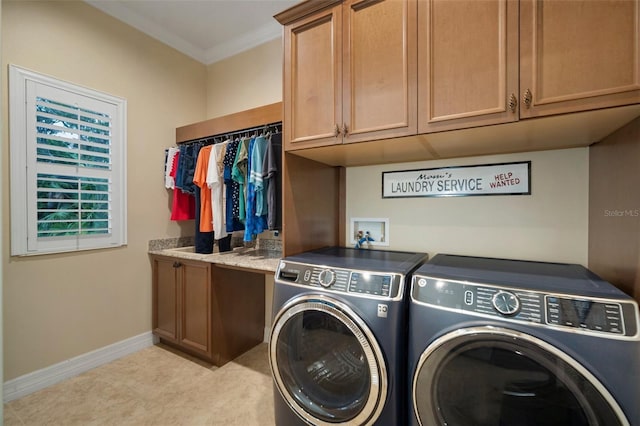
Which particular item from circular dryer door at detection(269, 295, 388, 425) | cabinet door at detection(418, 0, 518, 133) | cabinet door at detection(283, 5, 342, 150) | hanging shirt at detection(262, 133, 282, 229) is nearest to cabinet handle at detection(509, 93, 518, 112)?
cabinet door at detection(418, 0, 518, 133)

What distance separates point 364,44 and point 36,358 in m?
2.86

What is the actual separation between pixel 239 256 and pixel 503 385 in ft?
5.89

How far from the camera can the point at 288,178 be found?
5.39 ft

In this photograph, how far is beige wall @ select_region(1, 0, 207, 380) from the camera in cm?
179

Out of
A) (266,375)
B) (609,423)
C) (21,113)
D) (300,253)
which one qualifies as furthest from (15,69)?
(609,423)

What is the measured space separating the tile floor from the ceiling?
283 centimetres

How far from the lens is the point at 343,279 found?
125 cm

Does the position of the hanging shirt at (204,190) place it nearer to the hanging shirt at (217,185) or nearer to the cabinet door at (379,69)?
the hanging shirt at (217,185)

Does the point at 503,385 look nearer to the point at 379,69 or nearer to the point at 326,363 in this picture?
the point at 326,363

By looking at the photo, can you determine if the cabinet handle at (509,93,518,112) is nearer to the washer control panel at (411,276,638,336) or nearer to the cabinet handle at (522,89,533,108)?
the cabinet handle at (522,89,533,108)

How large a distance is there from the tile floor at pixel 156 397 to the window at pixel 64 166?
0.96m

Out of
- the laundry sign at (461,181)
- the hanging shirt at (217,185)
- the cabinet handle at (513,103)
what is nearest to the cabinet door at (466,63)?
the cabinet handle at (513,103)

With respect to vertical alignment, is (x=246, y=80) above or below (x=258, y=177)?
above

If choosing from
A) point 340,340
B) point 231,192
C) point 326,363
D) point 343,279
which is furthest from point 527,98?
point 231,192
